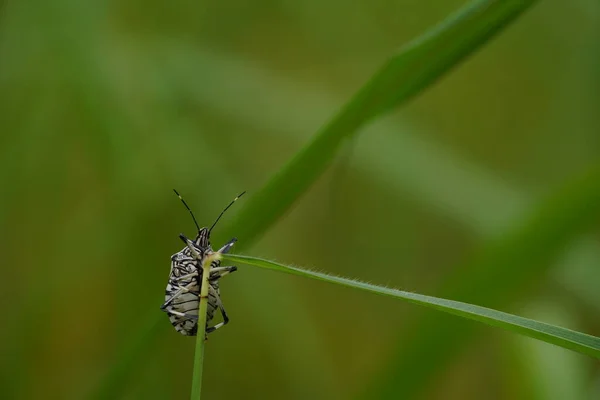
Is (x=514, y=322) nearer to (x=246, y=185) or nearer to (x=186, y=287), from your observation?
(x=186, y=287)

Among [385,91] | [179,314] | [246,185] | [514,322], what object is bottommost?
[514,322]

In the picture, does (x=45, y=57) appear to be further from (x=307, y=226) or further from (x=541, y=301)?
(x=541, y=301)

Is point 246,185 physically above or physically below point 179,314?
above

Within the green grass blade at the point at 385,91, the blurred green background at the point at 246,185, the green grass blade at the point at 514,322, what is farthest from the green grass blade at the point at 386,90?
the blurred green background at the point at 246,185

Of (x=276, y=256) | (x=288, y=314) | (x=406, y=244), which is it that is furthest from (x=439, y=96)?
(x=288, y=314)

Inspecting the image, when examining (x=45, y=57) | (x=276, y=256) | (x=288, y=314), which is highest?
(x=45, y=57)

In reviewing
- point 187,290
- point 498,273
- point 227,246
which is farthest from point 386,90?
point 187,290
